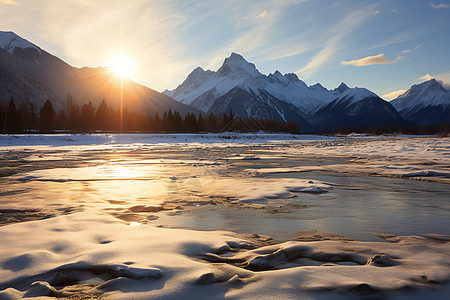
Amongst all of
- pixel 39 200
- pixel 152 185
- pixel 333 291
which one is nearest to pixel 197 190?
pixel 152 185

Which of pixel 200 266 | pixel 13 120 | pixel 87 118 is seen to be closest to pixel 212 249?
pixel 200 266

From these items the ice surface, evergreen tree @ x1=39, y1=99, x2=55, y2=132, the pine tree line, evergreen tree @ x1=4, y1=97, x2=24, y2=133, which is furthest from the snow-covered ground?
evergreen tree @ x1=39, y1=99, x2=55, y2=132

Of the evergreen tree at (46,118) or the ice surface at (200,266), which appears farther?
the evergreen tree at (46,118)

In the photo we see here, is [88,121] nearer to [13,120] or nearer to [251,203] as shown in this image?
[13,120]

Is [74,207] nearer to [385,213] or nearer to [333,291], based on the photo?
[333,291]

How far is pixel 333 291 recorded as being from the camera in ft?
7.32

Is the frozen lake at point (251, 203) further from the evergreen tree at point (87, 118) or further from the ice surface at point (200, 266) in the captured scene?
the evergreen tree at point (87, 118)

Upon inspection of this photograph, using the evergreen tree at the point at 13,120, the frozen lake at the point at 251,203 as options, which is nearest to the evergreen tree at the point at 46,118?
the evergreen tree at the point at 13,120

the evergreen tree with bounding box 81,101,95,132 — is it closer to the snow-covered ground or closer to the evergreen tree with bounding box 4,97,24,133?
the evergreen tree with bounding box 4,97,24,133

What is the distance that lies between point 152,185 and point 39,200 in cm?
266

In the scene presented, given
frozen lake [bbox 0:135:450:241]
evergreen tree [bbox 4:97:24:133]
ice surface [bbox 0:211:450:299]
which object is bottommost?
frozen lake [bbox 0:135:450:241]

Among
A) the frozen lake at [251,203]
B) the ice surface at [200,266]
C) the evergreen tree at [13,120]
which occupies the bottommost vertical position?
the frozen lake at [251,203]

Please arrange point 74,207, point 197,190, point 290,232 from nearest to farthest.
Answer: point 290,232 < point 74,207 < point 197,190

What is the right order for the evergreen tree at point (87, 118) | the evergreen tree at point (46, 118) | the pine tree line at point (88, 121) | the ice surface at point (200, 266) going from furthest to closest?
the evergreen tree at point (87, 118), the evergreen tree at point (46, 118), the pine tree line at point (88, 121), the ice surface at point (200, 266)
